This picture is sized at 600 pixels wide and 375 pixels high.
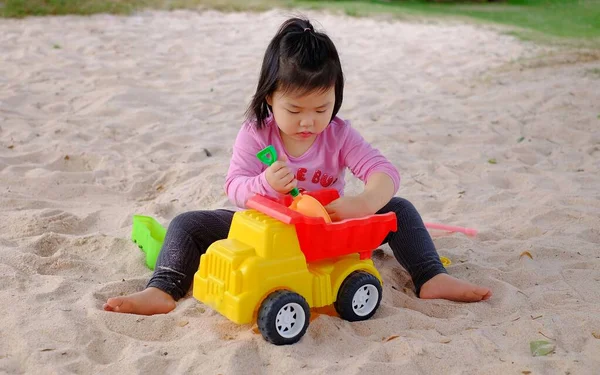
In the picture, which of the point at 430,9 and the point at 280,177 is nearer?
the point at 280,177

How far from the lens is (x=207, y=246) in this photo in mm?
2611

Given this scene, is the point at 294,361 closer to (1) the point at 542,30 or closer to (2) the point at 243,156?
(2) the point at 243,156

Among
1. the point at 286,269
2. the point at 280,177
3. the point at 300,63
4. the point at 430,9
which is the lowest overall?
the point at 430,9

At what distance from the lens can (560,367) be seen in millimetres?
2043

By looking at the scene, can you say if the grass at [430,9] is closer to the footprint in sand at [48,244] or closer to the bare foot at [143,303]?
the footprint in sand at [48,244]

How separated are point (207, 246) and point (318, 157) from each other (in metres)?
0.49

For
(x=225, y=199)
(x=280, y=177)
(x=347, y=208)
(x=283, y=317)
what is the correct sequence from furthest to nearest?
(x=225, y=199), (x=347, y=208), (x=280, y=177), (x=283, y=317)

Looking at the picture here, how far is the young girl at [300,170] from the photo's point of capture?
92.2 inches

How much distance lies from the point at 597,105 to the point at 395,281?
138 inches

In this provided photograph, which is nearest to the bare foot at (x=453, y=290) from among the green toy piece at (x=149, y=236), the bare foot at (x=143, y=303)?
the bare foot at (x=143, y=303)

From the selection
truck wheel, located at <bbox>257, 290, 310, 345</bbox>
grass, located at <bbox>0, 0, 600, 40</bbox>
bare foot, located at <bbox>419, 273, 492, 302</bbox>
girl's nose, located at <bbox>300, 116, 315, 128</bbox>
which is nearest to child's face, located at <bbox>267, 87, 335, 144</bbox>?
girl's nose, located at <bbox>300, 116, 315, 128</bbox>

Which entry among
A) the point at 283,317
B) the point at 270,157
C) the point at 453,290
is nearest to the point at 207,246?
the point at 270,157

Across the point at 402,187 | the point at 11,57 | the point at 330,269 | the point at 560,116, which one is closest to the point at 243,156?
the point at 330,269

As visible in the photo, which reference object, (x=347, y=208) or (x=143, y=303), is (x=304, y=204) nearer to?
(x=347, y=208)
